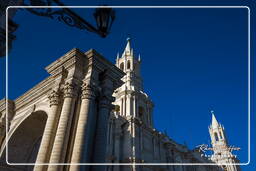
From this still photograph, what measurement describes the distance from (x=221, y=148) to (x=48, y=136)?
5114 cm

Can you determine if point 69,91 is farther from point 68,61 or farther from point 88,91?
point 68,61

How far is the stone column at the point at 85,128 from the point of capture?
8.47m

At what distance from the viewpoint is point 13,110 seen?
15773 mm

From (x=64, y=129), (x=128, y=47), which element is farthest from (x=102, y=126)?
(x=128, y=47)

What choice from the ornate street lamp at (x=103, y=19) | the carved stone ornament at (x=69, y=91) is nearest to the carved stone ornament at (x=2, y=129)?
the carved stone ornament at (x=69, y=91)

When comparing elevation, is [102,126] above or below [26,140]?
below

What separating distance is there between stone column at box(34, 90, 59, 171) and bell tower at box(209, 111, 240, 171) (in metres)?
45.3

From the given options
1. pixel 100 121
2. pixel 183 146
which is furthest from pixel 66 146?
pixel 183 146

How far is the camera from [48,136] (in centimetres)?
966

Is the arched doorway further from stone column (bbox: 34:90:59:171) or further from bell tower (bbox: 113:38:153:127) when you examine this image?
bell tower (bbox: 113:38:153:127)

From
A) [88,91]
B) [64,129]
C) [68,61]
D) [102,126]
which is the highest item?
[68,61]

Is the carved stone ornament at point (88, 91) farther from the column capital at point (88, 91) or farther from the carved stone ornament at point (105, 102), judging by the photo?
the carved stone ornament at point (105, 102)

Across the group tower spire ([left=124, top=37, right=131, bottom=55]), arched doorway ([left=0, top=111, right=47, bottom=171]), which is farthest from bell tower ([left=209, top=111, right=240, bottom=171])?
arched doorway ([left=0, top=111, right=47, bottom=171])

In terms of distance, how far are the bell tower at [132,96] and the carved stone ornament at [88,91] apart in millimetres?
18605
